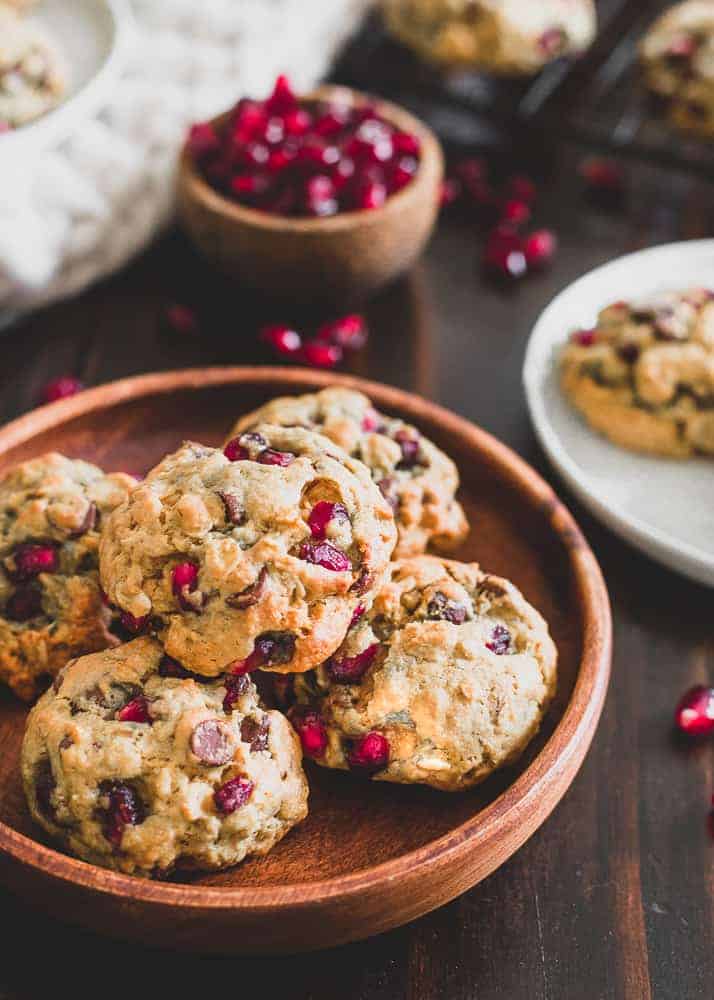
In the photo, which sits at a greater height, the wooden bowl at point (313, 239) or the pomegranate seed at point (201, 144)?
the pomegranate seed at point (201, 144)

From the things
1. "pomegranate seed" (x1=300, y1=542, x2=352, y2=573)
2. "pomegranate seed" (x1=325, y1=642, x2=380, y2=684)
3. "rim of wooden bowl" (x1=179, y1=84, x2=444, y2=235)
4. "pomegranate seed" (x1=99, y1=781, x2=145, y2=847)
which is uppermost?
"pomegranate seed" (x1=300, y1=542, x2=352, y2=573)

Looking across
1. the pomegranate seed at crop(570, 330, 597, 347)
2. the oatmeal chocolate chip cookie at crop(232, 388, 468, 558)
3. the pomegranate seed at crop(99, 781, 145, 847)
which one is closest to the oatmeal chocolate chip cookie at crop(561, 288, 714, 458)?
the pomegranate seed at crop(570, 330, 597, 347)

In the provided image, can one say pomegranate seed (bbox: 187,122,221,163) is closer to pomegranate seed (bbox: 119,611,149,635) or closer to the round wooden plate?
the round wooden plate

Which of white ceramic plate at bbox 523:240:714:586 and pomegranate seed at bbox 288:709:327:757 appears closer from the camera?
pomegranate seed at bbox 288:709:327:757

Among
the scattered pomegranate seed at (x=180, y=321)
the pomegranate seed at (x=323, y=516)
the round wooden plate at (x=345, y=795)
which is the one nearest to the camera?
the round wooden plate at (x=345, y=795)

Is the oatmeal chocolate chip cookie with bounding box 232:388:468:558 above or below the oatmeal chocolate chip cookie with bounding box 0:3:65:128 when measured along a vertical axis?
below

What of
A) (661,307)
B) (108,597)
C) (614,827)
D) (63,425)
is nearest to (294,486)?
(108,597)

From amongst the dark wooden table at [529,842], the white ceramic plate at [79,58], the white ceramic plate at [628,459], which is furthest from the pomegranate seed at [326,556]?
the white ceramic plate at [79,58]

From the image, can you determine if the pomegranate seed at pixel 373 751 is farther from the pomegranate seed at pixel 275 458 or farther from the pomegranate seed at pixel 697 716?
the pomegranate seed at pixel 697 716

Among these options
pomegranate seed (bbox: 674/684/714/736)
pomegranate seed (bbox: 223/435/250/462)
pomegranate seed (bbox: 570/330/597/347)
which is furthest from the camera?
pomegranate seed (bbox: 570/330/597/347)
